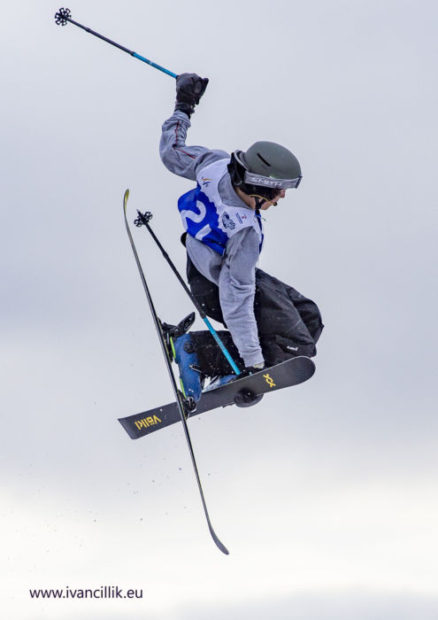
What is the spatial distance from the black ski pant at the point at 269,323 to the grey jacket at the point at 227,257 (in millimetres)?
269

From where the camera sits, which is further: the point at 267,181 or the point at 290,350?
the point at 290,350

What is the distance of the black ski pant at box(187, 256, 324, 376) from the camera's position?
36.3ft

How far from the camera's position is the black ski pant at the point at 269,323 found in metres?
11.1

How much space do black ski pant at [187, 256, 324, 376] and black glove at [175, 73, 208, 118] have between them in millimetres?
1396

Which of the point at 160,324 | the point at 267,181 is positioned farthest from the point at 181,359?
the point at 267,181

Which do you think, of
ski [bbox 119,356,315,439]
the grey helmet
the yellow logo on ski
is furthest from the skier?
the yellow logo on ski

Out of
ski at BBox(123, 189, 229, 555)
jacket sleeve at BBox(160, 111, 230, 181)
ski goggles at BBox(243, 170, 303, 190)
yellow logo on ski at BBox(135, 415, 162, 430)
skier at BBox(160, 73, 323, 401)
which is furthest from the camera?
yellow logo on ski at BBox(135, 415, 162, 430)

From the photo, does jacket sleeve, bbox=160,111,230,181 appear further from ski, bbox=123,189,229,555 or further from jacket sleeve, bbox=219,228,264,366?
jacket sleeve, bbox=219,228,264,366

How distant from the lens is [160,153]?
36.6 feet

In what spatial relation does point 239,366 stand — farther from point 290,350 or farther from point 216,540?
point 216,540

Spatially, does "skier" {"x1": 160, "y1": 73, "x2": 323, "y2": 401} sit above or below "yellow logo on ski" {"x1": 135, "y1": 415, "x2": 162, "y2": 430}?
above

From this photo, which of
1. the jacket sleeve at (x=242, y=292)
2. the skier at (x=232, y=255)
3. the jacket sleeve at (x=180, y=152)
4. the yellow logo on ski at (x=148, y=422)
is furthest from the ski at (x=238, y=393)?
the jacket sleeve at (x=180, y=152)

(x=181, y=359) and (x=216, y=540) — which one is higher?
(x=181, y=359)

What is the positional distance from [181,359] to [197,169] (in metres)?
1.77
